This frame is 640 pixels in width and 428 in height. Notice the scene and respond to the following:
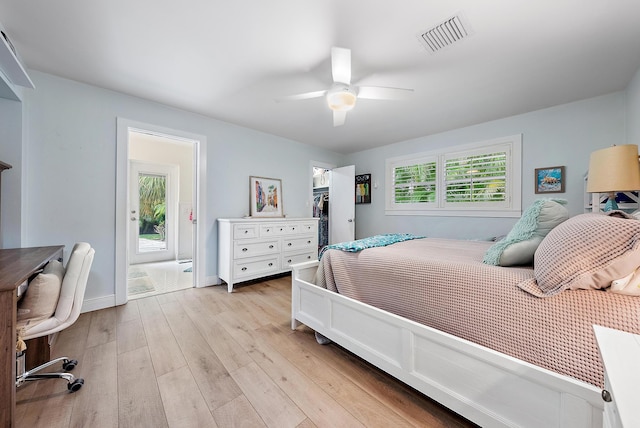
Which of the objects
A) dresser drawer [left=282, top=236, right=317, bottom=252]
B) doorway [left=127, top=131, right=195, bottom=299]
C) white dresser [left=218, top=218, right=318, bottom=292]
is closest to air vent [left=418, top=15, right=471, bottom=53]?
white dresser [left=218, top=218, right=318, bottom=292]

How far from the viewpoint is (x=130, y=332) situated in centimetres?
208

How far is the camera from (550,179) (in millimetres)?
2930

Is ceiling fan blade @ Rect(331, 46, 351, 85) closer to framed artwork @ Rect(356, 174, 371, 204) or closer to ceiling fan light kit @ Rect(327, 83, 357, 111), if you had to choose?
ceiling fan light kit @ Rect(327, 83, 357, 111)

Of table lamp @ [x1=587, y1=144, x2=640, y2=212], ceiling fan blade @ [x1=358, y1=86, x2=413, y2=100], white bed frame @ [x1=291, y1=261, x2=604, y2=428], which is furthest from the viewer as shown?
ceiling fan blade @ [x1=358, y1=86, x2=413, y2=100]

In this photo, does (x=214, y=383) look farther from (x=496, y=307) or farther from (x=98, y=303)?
(x=98, y=303)

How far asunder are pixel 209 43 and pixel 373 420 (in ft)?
8.72

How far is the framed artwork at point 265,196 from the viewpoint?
381cm

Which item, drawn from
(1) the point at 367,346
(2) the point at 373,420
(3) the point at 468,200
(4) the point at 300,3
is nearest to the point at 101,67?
(4) the point at 300,3

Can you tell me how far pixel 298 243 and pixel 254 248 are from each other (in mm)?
784

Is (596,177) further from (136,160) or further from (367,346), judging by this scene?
(136,160)

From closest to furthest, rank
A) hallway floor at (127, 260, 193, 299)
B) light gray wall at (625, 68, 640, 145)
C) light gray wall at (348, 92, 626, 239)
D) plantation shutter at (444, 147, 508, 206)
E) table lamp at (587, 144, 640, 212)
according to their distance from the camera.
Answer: table lamp at (587, 144, 640, 212) < light gray wall at (625, 68, 640, 145) < light gray wall at (348, 92, 626, 239) < hallway floor at (127, 260, 193, 299) < plantation shutter at (444, 147, 508, 206)

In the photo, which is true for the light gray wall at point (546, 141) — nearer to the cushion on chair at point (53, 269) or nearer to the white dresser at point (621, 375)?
the white dresser at point (621, 375)

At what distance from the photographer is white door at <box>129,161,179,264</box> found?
452cm

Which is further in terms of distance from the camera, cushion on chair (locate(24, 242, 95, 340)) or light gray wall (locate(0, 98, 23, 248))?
light gray wall (locate(0, 98, 23, 248))
